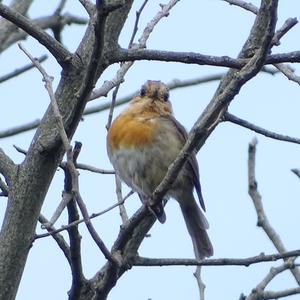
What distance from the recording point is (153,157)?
15.9ft

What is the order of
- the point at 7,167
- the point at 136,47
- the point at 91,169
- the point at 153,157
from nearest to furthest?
1. the point at 7,167
2. the point at 91,169
3. the point at 136,47
4. the point at 153,157

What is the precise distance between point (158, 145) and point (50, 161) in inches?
66.1

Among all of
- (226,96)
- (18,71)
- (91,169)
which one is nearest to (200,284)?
(91,169)

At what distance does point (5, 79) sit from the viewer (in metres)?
5.28

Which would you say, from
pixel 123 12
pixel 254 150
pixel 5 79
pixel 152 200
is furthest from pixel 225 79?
pixel 5 79

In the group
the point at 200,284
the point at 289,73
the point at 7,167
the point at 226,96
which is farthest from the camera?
the point at 289,73

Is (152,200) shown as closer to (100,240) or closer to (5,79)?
(100,240)

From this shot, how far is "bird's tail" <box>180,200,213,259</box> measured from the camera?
487cm

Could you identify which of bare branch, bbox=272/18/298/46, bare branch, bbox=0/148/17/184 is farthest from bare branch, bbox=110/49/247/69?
bare branch, bbox=0/148/17/184

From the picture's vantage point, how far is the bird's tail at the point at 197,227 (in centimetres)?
487

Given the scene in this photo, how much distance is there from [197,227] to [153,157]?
0.58 meters

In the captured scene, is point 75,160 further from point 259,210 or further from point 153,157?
point 153,157

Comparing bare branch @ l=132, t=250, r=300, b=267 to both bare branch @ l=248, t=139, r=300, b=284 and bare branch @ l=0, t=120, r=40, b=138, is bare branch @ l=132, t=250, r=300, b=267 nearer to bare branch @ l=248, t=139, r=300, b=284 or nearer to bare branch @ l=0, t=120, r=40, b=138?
A: bare branch @ l=248, t=139, r=300, b=284

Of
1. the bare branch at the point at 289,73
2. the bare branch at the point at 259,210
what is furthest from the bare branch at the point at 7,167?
the bare branch at the point at 289,73
